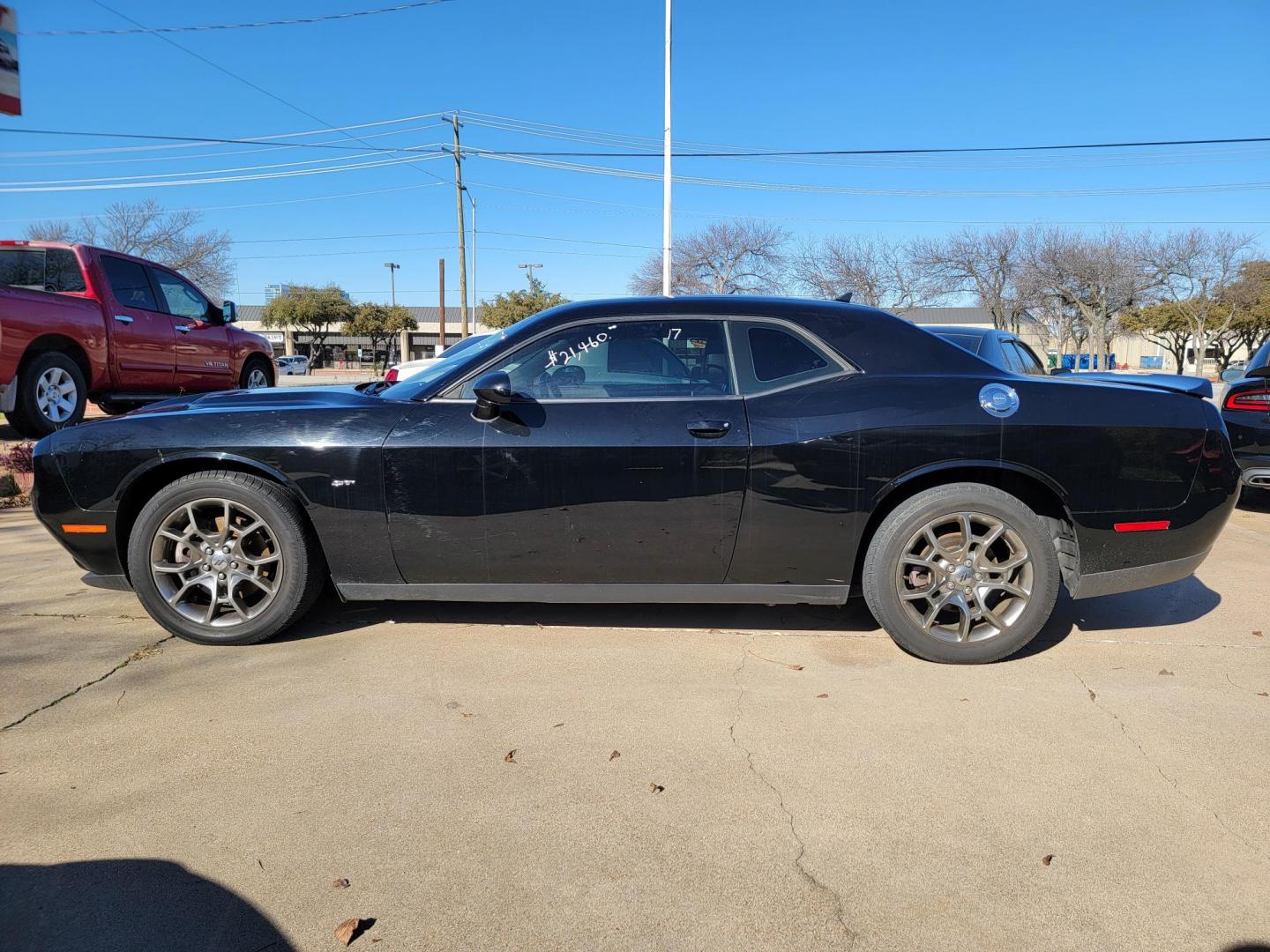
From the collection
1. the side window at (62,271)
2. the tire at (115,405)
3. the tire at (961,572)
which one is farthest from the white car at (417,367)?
the tire at (961,572)

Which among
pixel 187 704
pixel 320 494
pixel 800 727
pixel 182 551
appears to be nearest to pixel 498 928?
pixel 800 727

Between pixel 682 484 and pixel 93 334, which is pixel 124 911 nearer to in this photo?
pixel 682 484

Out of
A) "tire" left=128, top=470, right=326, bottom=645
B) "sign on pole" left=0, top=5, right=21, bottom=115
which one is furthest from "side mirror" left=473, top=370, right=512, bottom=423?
"sign on pole" left=0, top=5, right=21, bottom=115

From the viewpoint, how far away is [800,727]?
9.61 feet

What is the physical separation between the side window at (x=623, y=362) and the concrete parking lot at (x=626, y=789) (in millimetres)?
1151

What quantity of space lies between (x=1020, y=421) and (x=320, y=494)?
2964 millimetres

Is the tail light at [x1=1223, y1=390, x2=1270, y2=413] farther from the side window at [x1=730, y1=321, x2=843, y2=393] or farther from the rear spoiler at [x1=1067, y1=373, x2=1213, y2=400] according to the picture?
the side window at [x1=730, y1=321, x2=843, y2=393]

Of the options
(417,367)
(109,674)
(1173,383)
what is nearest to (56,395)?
(417,367)

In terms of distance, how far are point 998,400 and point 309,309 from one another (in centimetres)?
5738

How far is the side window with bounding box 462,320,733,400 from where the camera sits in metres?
3.55

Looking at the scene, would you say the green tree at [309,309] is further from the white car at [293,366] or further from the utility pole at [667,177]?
the utility pole at [667,177]

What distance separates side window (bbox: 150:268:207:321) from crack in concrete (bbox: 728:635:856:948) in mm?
8203

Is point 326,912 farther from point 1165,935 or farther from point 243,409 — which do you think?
point 243,409

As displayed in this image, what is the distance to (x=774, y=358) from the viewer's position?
11.7ft
